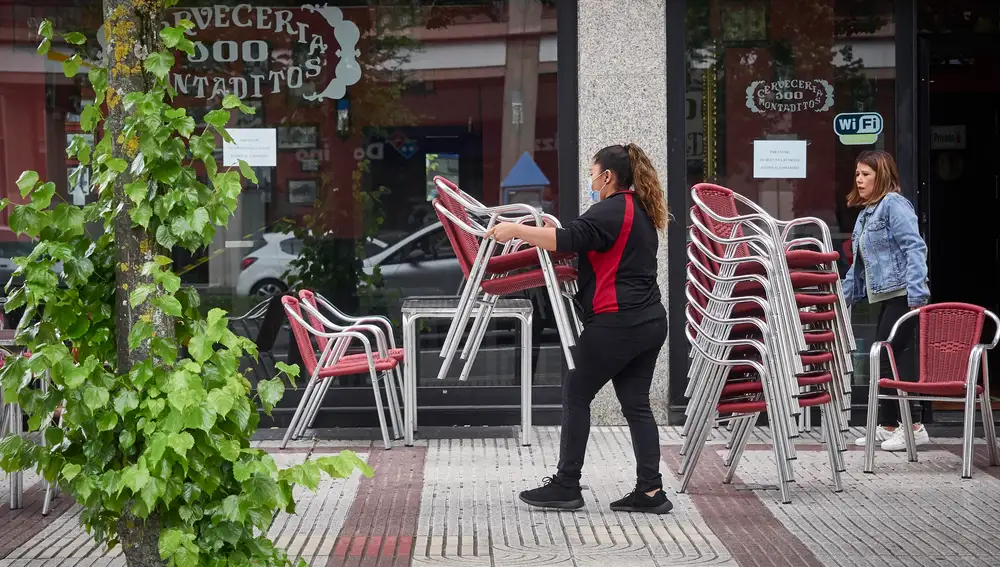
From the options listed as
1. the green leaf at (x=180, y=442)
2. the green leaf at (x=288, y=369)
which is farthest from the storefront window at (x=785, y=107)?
the green leaf at (x=180, y=442)

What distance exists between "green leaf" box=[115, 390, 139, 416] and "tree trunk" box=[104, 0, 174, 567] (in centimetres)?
20

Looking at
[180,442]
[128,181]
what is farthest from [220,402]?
[128,181]

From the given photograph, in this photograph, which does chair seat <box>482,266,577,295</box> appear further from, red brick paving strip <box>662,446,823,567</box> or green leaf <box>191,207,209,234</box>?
green leaf <box>191,207,209,234</box>

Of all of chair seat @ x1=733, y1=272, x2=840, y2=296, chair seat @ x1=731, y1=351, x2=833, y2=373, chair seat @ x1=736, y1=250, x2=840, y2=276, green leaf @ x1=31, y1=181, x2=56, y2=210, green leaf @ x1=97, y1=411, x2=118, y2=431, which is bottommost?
chair seat @ x1=731, y1=351, x2=833, y2=373

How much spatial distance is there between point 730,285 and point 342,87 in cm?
367

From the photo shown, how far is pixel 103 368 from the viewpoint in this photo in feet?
14.2

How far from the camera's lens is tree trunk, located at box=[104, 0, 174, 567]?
4.31 meters

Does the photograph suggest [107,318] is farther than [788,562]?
No

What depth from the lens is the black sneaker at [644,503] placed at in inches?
252

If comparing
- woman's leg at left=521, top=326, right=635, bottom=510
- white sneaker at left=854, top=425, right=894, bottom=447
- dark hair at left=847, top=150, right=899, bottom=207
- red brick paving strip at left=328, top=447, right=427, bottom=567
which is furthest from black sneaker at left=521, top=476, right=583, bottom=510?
dark hair at left=847, top=150, right=899, bottom=207

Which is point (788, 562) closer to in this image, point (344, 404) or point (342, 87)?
point (344, 404)

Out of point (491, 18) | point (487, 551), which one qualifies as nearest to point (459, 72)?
point (491, 18)

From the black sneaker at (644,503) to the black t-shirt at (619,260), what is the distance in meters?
0.89

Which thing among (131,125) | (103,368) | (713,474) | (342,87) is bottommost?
(713,474)
